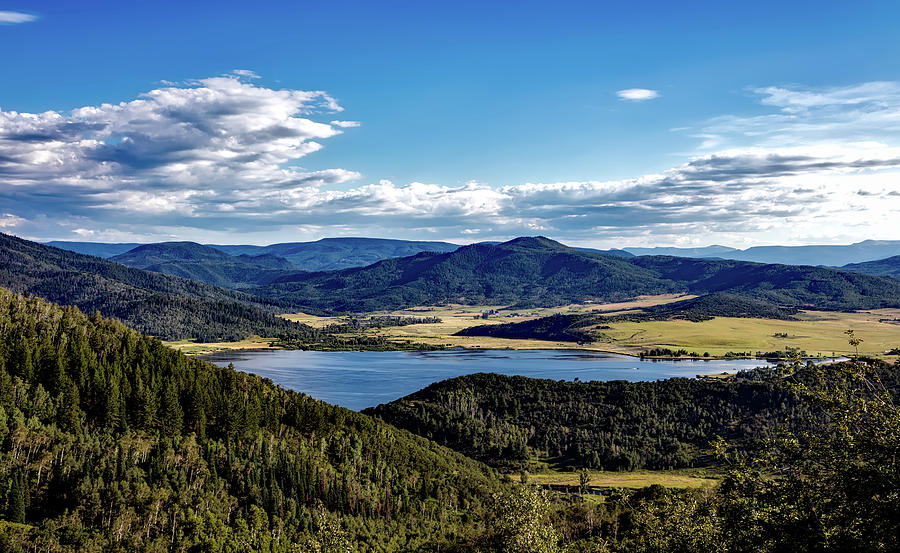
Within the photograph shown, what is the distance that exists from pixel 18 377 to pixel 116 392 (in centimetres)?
1531

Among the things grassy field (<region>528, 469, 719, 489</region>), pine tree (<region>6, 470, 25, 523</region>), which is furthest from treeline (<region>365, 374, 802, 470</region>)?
pine tree (<region>6, 470, 25, 523</region>)

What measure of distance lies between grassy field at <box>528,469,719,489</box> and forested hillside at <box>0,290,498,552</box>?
20.7 m

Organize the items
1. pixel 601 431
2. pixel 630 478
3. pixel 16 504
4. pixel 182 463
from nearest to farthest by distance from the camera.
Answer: pixel 16 504 → pixel 182 463 → pixel 630 478 → pixel 601 431

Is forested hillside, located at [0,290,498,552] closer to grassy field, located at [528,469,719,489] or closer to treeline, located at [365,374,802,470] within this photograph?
grassy field, located at [528,469,719,489]

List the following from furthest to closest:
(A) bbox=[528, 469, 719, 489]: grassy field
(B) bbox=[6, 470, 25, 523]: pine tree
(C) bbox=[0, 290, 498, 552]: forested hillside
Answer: (A) bbox=[528, 469, 719, 489]: grassy field, (C) bbox=[0, 290, 498, 552]: forested hillside, (B) bbox=[6, 470, 25, 523]: pine tree

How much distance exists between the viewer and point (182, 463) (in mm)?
96562

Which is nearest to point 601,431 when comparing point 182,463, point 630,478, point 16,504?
point 630,478

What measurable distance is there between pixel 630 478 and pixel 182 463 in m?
104

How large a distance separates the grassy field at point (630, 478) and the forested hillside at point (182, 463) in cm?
2070

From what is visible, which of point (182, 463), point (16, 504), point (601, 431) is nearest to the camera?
point (16, 504)

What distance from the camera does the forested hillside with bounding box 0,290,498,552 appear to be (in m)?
81.1

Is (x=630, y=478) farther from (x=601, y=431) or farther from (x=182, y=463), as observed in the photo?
(x=182, y=463)

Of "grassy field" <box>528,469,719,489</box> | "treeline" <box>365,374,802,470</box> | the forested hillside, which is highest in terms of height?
the forested hillside

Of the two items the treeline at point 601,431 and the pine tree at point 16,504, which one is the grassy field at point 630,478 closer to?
the treeline at point 601,431
